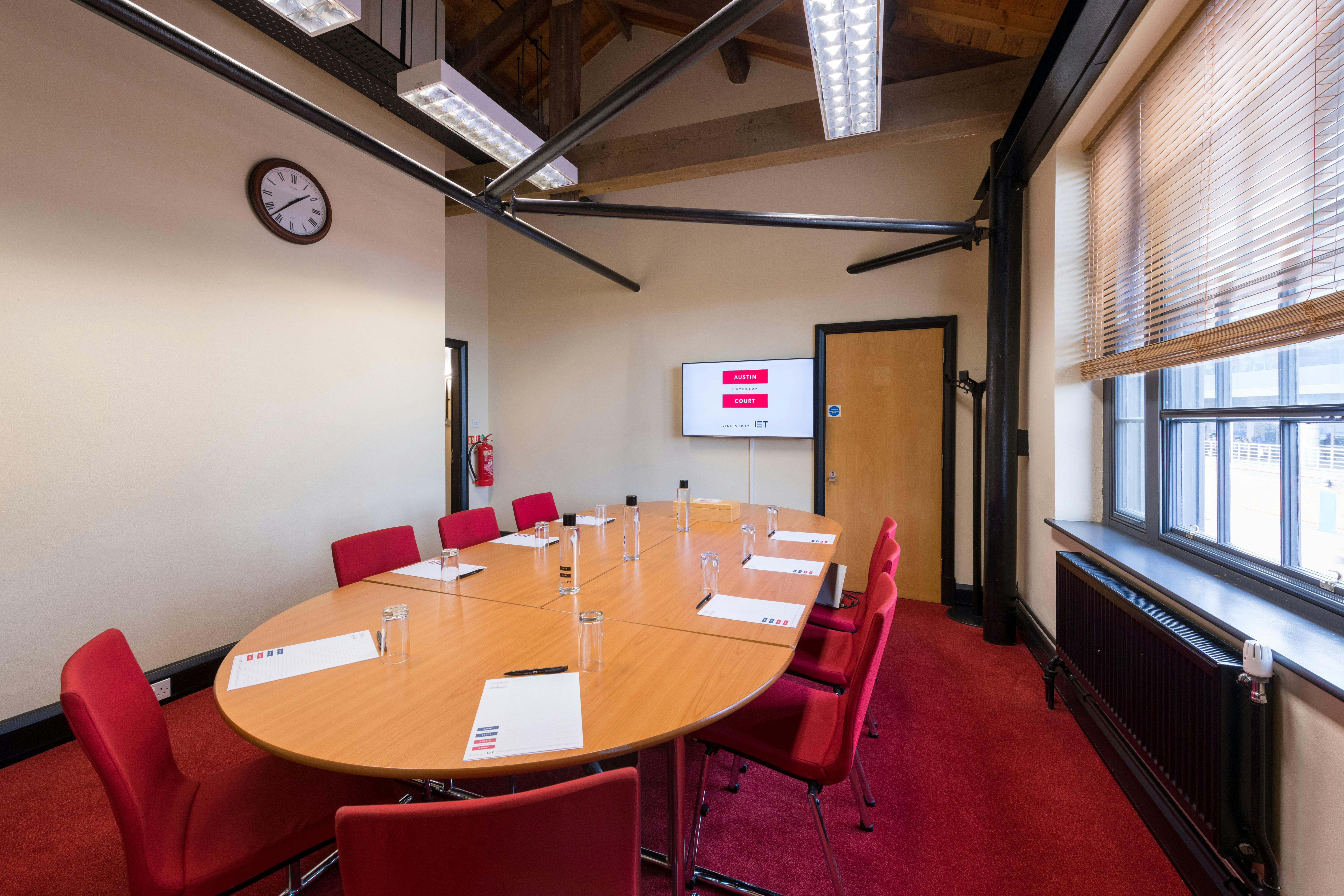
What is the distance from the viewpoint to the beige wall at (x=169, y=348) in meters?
2.25

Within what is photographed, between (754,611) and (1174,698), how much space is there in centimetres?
130

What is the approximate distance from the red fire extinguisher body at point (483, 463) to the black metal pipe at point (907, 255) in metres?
3.93

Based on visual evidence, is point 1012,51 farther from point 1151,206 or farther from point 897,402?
point 897,402

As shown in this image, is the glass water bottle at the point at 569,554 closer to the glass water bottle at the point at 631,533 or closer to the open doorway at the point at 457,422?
the glass water bottle at the point at 631,533

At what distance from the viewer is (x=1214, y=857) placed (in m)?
1.53

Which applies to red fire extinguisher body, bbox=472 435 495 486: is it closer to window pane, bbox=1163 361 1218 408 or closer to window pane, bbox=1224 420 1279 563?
window pane, bbox=1163 361 1218 408

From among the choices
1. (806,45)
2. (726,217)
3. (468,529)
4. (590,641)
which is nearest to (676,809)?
(590,641)

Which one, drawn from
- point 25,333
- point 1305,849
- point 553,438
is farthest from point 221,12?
point 1305,849

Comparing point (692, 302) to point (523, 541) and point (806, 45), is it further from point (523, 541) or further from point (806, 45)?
point (523, 541)

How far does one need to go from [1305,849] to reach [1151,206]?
7.45ft

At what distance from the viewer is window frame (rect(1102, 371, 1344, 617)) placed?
1.53 m

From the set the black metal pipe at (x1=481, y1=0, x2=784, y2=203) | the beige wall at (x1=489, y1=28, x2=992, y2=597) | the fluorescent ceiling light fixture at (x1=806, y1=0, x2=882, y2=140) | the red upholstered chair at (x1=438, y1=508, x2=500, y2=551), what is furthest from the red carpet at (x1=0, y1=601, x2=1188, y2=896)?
the fluorescent ceiling light fixture at (x1=806, y1=0, x2=882, y2=140)

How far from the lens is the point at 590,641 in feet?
4.52

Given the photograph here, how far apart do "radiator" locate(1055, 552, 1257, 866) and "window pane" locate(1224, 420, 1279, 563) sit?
361 millimetres
